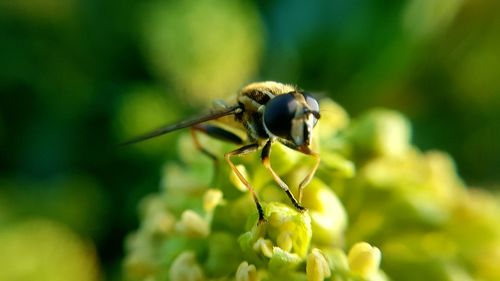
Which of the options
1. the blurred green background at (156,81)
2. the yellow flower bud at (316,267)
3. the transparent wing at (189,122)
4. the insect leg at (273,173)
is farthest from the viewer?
the blurred green background at (156,81)

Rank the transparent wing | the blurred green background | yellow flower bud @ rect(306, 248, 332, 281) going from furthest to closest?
1. the blurred green background
2. the transparent wing
3. yellow flower bud @ rect(306, 248, 332, 281)

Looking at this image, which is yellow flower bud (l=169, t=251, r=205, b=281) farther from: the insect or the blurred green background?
the blurred green background

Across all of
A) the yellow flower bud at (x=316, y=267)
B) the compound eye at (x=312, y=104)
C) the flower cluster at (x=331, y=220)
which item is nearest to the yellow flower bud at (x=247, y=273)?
the flower cluster at (x=331, y=220)

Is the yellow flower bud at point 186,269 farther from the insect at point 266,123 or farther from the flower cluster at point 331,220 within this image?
the insect at point 266,123

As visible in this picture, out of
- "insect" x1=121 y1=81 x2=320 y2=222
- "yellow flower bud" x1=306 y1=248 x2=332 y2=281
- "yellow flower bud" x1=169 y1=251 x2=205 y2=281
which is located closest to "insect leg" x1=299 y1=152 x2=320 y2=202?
"insect" x1=121 y1=81 x2=320 y2=222

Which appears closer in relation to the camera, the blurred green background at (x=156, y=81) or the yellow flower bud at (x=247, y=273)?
the yellow flower bud at (x=247, y=273)

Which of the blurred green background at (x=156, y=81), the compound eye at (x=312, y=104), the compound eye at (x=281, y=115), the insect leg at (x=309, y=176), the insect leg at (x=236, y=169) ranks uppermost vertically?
the compound eye at (x=312, y=104)

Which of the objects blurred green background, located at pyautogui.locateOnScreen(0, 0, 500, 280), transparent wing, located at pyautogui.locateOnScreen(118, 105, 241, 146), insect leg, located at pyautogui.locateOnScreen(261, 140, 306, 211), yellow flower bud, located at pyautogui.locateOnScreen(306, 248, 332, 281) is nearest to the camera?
yellow flower bud, located at pyautogui.locateOnScreen(306, 248, 332, 281)

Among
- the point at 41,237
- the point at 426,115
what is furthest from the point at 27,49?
the point at 426,115
